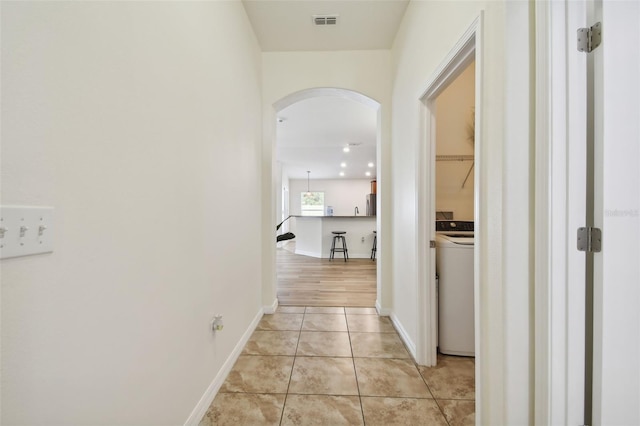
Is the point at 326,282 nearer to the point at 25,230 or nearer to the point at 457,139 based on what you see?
the point at 457,139

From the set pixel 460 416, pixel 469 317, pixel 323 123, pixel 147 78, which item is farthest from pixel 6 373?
pixel 323 123

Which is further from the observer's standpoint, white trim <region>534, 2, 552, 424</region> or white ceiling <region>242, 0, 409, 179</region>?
white ceiling <region>242, 0, 409, 179</region>

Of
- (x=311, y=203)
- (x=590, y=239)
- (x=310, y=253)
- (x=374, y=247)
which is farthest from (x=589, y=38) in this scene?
(x=311, y=203)

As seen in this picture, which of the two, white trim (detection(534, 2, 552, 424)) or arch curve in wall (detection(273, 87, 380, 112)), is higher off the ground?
arch curve in wall (detection(273, 87, 380, 112))

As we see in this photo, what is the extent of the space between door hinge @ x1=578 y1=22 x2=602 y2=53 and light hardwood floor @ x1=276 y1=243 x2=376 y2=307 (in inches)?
113

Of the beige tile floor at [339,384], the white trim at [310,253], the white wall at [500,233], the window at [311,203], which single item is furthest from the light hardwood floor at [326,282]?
the window at [311,203]

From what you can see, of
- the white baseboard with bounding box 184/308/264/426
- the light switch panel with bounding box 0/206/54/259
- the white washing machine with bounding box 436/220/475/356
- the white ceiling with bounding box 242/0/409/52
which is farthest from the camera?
the white ceiling with bounding box 242/0/409/52

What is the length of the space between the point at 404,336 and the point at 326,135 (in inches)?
184

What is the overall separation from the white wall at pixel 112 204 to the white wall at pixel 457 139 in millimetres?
2356

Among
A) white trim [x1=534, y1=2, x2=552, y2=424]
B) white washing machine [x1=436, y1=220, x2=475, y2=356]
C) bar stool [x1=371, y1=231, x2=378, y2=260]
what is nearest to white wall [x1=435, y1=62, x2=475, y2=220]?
white washing machine [x1=436, y1=220, x2=475, y2=356]

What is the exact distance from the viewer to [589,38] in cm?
95

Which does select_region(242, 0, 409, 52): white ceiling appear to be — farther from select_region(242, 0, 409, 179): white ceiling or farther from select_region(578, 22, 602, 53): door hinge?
select_region(578, 22, 602, 53): door hinge

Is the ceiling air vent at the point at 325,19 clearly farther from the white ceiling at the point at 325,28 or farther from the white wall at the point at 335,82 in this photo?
the white wall at the point at 335,82

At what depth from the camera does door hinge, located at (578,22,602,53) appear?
94 cm
